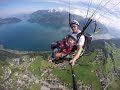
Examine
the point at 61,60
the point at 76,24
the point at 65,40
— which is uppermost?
the point at 76,24

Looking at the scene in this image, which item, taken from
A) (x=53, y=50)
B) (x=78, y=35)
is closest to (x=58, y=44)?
(x=53, y=50)

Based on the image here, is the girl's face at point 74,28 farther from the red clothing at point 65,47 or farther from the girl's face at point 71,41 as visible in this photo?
the red clothing at point 65,47

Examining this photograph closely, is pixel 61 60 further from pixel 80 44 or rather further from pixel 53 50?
pixel 80 44

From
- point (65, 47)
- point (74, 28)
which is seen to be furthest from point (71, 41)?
point (74, 28)

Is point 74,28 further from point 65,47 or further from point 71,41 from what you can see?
point 65,47

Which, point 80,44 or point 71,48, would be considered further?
point 71,48

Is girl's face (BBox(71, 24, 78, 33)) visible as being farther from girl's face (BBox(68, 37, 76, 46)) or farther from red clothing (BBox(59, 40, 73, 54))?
red clothing (BBox(59, 40, 73, 54))

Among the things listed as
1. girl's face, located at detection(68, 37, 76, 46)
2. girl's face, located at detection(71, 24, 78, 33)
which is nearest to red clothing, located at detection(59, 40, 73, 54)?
girl's face, located at detection(68, 37, 76, 46)

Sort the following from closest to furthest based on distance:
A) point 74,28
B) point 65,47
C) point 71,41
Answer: point 74,28 → point 71,41 → point 65,47

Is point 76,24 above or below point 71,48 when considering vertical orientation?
above

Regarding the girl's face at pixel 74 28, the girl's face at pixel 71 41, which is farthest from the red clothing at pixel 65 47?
the girl's face at pixel 74 28

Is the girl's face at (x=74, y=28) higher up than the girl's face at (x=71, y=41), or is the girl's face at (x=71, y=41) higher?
the girl's face at (x=74, y=28)
